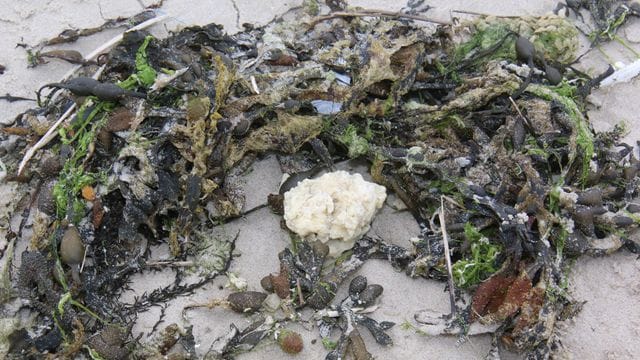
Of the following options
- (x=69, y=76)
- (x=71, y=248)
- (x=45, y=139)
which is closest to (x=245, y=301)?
(x=71, y=248)

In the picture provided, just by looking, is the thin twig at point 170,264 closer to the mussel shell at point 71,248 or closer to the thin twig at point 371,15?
the mussel shell at point 71,248

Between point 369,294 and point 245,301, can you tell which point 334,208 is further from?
point 245,301

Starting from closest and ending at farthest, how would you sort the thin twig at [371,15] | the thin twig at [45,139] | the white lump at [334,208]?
the white lump at [334,208] → the thin twig at [45,139] → the thin twig at [371,15]

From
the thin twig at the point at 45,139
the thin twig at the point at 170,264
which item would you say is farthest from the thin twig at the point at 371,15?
the thin twig at the point at 170,264

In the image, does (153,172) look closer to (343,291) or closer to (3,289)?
(3,289)

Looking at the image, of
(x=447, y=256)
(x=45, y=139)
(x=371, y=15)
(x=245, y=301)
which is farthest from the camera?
(x=371, y=15)

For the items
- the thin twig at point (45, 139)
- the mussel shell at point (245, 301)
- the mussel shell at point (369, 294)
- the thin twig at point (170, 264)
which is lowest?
the mussel shell at point (369, 294)
